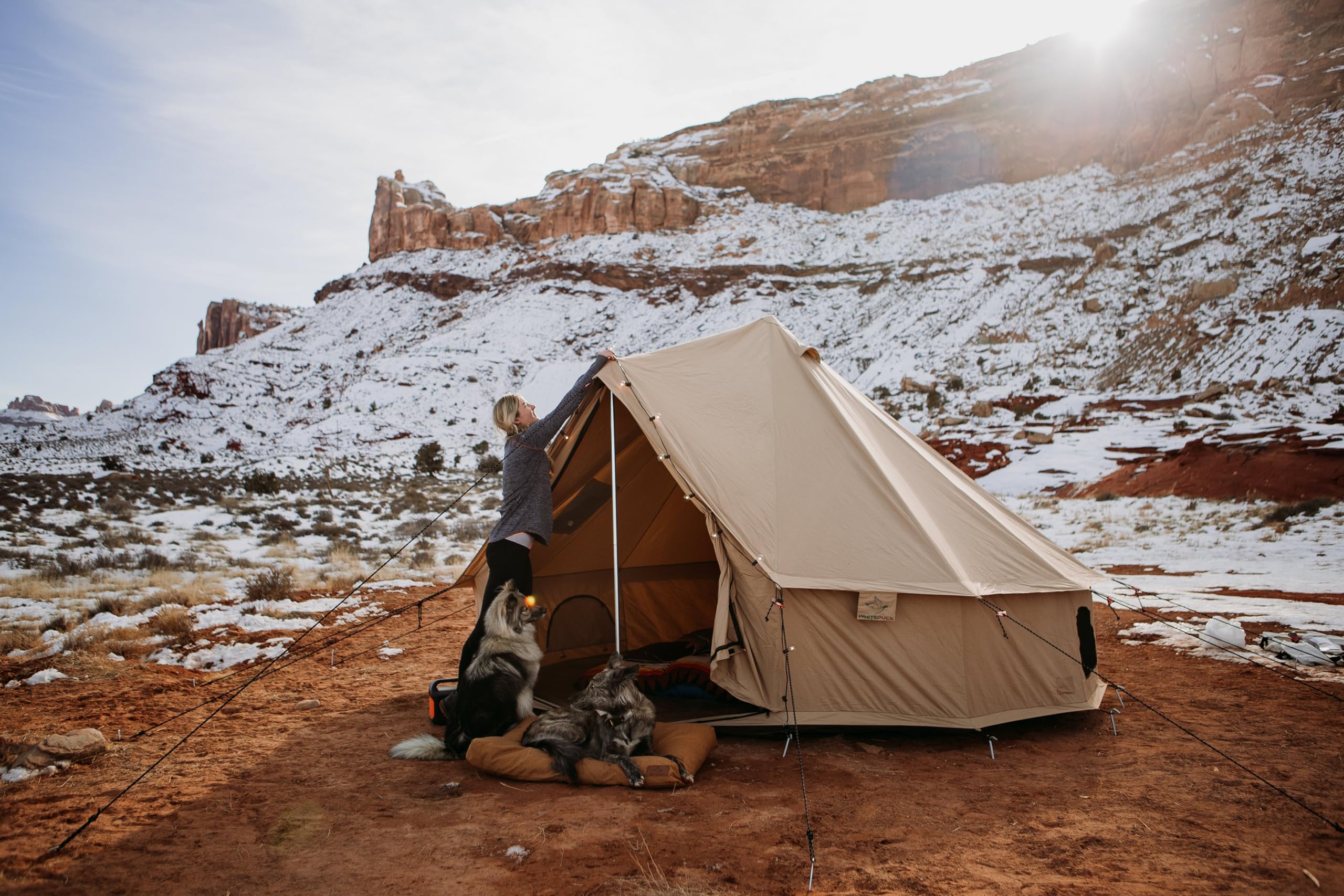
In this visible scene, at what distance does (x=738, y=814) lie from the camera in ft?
11.4

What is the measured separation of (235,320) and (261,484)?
9533cm

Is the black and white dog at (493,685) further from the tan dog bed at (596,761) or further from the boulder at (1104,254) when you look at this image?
the boulder at (1104,254)

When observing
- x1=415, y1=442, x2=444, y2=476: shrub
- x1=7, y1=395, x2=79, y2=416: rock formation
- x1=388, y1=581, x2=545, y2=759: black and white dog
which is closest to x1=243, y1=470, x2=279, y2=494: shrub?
x1=415, y1=442, x2=444, y2=476: shrub

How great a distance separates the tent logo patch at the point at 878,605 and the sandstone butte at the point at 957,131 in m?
51.4

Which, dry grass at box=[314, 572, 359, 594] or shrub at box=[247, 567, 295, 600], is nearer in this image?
shrub at box=[247, 567, 295, 600]

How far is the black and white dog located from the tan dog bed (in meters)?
0.12

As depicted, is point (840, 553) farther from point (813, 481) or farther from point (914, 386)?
point (914, 386)

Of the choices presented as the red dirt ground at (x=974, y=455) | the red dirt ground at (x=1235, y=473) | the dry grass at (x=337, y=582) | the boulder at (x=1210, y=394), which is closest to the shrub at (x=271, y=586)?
the dry grass at (x=337, y=582)

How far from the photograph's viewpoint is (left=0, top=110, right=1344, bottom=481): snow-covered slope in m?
29.8

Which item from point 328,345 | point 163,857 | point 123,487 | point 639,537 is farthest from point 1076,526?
point 328,345

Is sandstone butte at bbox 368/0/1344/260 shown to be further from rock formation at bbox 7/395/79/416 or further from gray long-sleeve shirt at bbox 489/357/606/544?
rock formation at bbox 7/395/79/416

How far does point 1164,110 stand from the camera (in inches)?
1839

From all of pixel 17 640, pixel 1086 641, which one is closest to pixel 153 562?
pixel 17 640

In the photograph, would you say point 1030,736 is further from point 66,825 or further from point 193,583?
point 193,583
